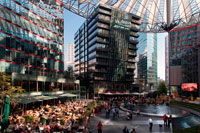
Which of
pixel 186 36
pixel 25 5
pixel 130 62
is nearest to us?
pixel 25 5

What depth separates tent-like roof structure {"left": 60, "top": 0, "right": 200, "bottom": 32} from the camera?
62.8 meters

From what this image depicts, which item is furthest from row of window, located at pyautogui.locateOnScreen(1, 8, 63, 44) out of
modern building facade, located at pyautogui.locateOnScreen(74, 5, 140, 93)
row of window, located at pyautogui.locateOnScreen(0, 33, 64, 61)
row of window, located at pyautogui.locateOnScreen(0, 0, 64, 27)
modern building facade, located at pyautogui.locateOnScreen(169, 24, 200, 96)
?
modern building facade, located at pyautogui.locateOnScreen(169, 24, 200, 96)

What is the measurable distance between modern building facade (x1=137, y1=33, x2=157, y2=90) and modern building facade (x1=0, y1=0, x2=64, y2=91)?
81.7m

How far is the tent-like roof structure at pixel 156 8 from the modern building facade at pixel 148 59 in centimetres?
4538

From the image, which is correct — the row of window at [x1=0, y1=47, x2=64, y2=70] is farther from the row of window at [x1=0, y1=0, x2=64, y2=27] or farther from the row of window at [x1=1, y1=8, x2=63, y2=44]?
the row of window at [x1=0, y1=0, x2=64, y2=27]

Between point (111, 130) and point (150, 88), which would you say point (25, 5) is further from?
point (150, 88)

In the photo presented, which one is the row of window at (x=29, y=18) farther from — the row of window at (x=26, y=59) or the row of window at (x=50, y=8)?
the row of window at (x=26, y=59)

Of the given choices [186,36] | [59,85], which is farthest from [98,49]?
[186,36]

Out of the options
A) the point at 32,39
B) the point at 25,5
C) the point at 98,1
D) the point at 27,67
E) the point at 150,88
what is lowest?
the point at 150,88

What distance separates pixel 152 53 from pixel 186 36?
3856cm

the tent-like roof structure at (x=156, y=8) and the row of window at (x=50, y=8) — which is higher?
the tent-like roof structure at (x=156, y=8)

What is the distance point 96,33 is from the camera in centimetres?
7331

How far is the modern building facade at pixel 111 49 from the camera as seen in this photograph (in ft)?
240

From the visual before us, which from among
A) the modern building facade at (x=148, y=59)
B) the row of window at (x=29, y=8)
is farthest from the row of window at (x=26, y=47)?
the modern building facade at (x=148, y=59)
